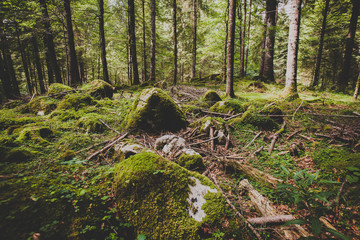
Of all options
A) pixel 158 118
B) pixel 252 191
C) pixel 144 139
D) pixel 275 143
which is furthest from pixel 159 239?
pixel 275 143

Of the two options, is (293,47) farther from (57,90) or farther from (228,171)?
(57,90)

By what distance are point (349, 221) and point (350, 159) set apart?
1.28 metres

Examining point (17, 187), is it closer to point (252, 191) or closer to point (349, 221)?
point (252, 191)

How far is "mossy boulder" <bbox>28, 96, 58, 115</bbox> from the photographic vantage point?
6.58 m

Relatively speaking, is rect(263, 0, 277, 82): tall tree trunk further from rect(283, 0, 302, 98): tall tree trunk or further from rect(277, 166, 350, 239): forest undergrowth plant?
rect(277, 166, 350, 239): forest undergrowth plant

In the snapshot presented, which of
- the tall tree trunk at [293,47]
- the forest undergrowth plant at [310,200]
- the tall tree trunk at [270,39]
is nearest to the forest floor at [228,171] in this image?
the forest undergrowth plant at [310,200]

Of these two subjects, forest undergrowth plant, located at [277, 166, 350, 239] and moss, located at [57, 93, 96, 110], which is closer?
forest undergrowth plant, located at [277, 166, 350, 239]

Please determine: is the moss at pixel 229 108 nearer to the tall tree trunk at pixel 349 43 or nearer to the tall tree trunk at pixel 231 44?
the tall tree trunk at pixel 231 44

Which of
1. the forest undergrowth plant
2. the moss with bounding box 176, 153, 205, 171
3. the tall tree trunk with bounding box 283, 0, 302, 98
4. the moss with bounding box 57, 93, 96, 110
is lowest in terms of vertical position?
the moss with bounding box 176, 153, 205, 171

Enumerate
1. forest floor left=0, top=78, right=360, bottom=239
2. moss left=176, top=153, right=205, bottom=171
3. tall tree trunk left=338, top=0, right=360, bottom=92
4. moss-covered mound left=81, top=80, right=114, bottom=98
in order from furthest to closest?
tall tree trunk left=338, top=0, right=360, bottom=92
moss-covered mound left=81, top=80, right=114, bottom=98
moss left=176, top=153, right=205, bottom=171
forest floor left=0, top=78, right=360, bottom=239

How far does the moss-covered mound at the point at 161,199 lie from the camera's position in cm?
175

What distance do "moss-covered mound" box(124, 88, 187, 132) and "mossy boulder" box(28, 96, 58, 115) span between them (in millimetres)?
4599

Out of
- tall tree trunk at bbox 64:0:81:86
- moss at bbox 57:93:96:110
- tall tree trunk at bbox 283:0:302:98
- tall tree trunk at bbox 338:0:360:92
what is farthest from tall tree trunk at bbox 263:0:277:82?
tall tree trunk at bbox 64:0:81:86

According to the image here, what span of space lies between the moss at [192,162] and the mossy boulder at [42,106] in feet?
23.0
